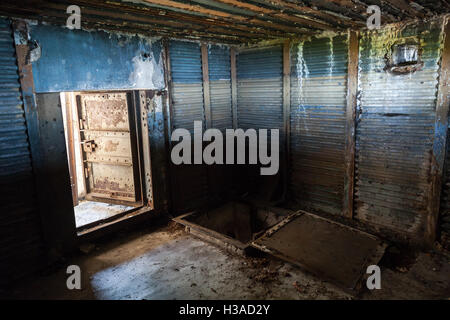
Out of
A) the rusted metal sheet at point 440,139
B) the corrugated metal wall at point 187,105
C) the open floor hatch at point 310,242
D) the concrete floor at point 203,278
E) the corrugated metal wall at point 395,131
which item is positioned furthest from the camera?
the corrugated metal wall at point 187,105

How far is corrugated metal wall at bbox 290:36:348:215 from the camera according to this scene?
18.8 ft

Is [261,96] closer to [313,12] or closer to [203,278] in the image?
[313,12]

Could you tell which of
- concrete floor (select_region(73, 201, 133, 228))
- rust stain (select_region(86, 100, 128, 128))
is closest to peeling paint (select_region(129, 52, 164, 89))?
rust stain (select_region(86, 100, 128, 128))

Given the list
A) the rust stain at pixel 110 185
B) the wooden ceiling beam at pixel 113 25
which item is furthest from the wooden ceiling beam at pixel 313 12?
the rust stain at pixel 110 185

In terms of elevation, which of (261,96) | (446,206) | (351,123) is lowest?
(446,206)

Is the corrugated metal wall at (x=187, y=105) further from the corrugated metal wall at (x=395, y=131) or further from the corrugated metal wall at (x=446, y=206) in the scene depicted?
the corrugated metal wall at (x=446, y=206)

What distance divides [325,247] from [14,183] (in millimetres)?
4869

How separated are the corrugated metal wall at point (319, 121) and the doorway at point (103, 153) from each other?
3.44m

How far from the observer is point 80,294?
4.12 meters

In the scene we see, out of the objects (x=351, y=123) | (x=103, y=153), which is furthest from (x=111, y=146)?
(x=351, y=123)

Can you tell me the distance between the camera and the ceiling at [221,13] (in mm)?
3537

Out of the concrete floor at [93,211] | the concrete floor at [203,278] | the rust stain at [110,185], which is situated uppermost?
the rust stain at [110,185]

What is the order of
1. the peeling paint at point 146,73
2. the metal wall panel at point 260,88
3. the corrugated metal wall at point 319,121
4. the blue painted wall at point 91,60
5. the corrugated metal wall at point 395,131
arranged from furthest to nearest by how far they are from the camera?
the metal wall panel at point 260,88
the corrugated metal wall at point 319,121
the peeling paint at point 146,73
the corrugated metal wall at point 395,131
the blue painted wall at point 91,60

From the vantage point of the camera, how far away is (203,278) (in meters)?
4.46
